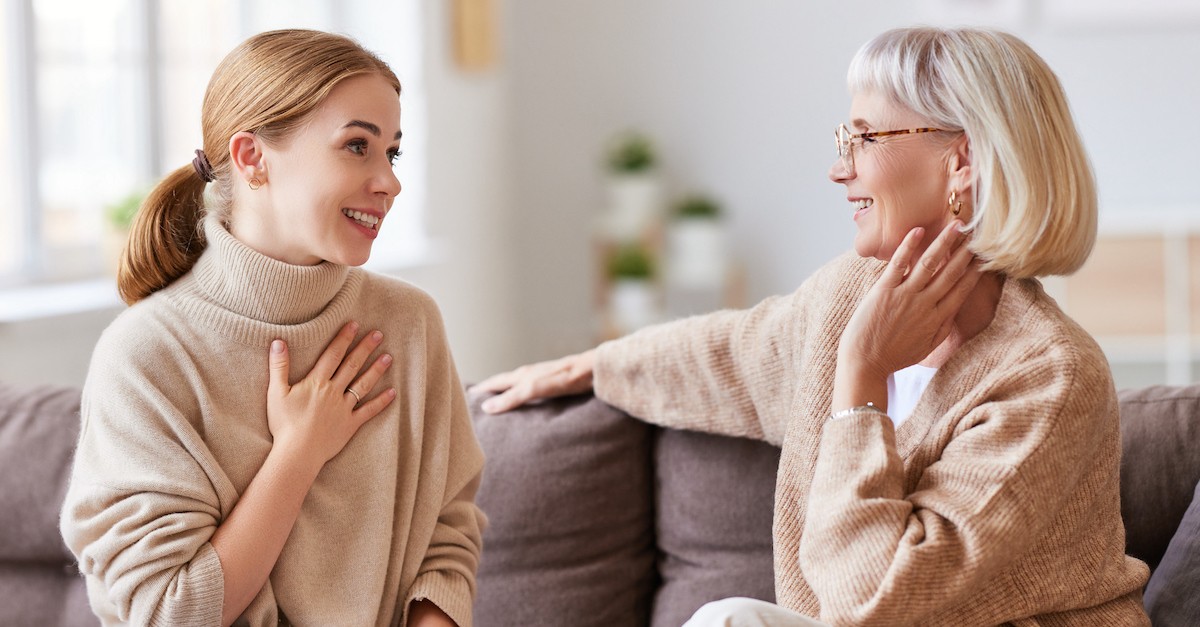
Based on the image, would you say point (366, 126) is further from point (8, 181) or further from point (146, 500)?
point (8, 181)

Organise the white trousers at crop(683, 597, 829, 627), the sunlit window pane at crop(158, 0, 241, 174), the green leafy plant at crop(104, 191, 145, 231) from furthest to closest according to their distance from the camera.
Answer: the sunlit window pane at crop(158, 0, 241, 174) < the green leafy plant at crop(104, 191, 145, 231) < the white trousers at crop(683, 597, 829, 627)

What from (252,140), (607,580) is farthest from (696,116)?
(252,140)

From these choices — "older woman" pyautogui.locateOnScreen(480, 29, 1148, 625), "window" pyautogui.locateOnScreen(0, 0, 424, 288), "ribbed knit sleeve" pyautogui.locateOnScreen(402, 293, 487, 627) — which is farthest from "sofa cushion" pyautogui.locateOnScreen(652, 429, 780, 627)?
"window" pyautogui.locateOnScreen(0, 0, 424, 288)

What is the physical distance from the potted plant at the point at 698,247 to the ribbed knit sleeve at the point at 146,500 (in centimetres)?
415

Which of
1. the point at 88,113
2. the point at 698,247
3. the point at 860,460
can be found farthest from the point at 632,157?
the point at 860,460

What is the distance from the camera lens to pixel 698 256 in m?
5.59

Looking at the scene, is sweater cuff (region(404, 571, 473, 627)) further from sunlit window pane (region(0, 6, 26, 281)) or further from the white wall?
the white wall

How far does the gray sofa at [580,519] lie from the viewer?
1.95 metres

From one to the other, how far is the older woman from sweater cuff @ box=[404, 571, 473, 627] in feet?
1.26

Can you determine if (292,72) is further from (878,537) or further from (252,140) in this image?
(878,537)

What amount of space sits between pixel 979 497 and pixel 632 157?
4371 millimetres

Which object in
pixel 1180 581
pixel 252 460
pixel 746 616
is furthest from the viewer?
pixel 1180 581

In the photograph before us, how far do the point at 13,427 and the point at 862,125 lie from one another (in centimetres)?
150

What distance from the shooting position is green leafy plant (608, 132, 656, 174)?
5.64m
